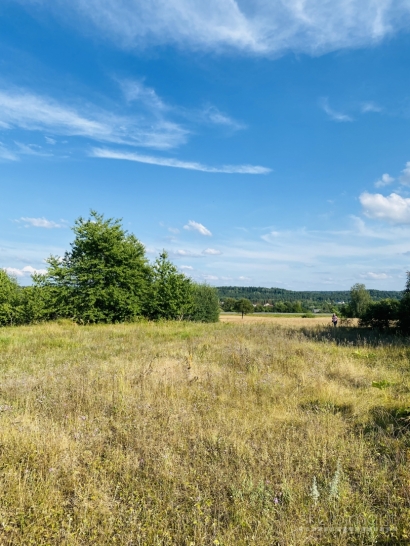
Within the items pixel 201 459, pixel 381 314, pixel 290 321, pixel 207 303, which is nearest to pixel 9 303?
pixel 207 303

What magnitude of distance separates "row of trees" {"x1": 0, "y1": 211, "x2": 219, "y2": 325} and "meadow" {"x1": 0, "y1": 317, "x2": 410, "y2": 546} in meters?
17.2

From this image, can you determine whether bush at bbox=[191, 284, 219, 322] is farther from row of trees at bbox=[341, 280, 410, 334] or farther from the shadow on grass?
the shadow on grass

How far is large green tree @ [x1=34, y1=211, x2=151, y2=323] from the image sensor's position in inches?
962

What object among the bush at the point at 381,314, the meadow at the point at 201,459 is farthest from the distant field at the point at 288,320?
the meadow at the point at 201,459

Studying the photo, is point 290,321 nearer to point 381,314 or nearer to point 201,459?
point 381,314

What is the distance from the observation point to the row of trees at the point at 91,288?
24.5m

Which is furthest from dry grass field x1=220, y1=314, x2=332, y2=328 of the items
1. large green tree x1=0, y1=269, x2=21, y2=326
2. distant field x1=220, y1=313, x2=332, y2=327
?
large green tree x1=0, y1=269, x2=21, y2=326

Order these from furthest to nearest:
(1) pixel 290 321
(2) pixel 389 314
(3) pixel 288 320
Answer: (3) pixel 288 320, (1) pixel 290 321, (2) pixel 389 314

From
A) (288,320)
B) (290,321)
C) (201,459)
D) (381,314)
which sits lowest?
(288,320)

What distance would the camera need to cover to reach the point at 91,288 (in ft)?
80.0

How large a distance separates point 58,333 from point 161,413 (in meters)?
12.6

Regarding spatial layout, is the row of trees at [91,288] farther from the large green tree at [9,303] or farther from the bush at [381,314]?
the bush at [381,314]

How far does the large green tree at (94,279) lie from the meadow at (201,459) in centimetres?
1704

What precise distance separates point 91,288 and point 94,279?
0.78m
